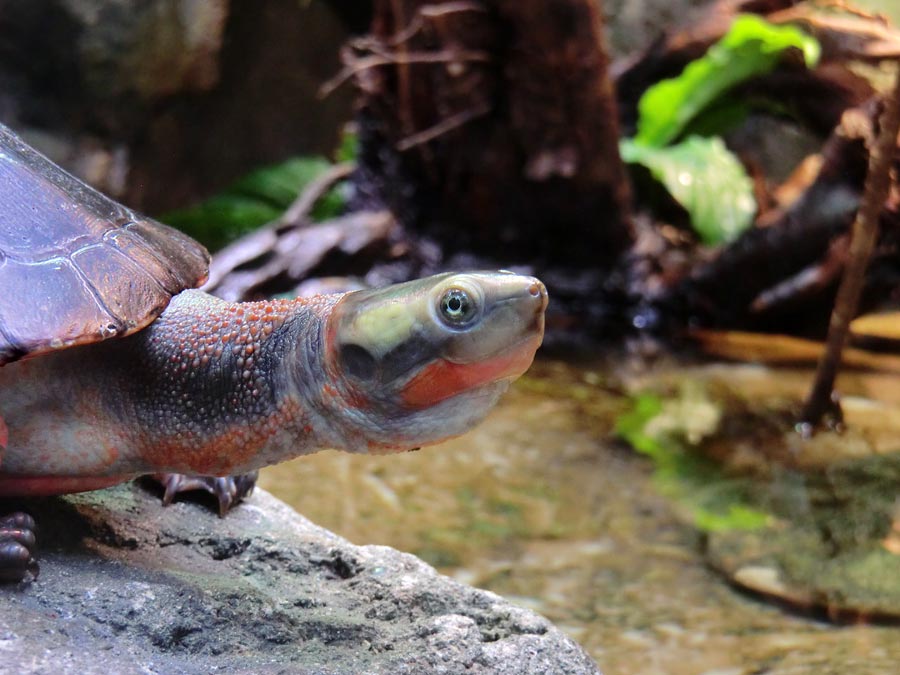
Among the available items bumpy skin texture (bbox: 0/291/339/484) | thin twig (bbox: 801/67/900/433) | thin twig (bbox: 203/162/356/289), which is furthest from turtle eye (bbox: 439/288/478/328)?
thin twig (bbox: 203/162/356/289)

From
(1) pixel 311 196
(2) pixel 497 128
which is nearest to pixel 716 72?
(2) pixel 497 128

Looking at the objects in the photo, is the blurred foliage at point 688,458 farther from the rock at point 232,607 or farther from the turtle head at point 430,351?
the turtle head at point 430,351

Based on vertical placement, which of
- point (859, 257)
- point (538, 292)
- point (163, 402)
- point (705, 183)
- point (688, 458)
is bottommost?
point (688, 458)

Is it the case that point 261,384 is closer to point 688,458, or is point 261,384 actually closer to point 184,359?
point 184,359

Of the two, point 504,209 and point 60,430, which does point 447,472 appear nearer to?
point 60,430

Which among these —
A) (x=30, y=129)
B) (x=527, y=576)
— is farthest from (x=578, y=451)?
(x=30, y=129)

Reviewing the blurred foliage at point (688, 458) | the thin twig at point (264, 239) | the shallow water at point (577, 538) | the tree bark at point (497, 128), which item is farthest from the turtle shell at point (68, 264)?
the tree bark at point (497, 128)
